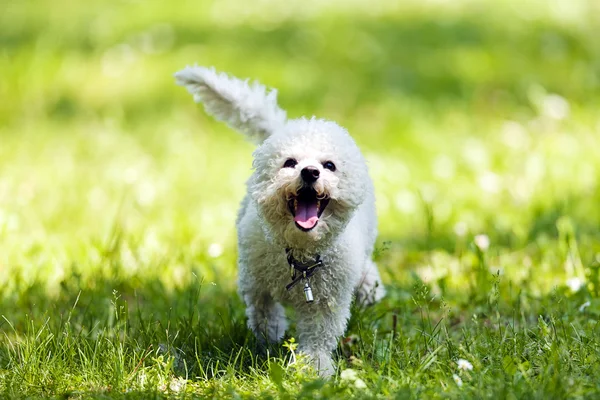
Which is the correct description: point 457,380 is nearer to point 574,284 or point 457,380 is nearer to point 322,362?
point 322,362

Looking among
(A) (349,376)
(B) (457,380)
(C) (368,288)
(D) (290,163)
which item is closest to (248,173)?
(C) (368,288)

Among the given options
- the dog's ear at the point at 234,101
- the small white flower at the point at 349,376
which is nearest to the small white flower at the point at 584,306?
the small white flower at the point at 349,376

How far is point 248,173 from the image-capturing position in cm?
747

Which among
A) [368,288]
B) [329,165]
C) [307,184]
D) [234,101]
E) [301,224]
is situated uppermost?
[234,101]

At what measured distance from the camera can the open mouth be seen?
3.56 meters

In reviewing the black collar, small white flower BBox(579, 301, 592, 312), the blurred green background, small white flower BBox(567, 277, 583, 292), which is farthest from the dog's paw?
small white flower BBox(567, 277, 583, 292)

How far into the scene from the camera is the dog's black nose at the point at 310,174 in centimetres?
348

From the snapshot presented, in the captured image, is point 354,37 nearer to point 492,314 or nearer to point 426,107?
point 426,107

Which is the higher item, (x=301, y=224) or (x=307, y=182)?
→ (x=307, y=182)

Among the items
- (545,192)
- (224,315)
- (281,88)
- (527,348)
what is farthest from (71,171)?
(527,348)

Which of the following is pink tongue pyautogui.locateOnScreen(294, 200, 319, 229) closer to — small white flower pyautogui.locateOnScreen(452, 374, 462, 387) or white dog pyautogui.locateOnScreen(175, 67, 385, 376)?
white dog pyautogui.locateOnScreen(175, 67, 385, 376)

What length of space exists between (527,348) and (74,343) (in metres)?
2.02

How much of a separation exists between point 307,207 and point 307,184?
0.49 ft

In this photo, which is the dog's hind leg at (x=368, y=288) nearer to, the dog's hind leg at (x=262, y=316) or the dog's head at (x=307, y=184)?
the dog's hind leg at (x=262, y=316)
